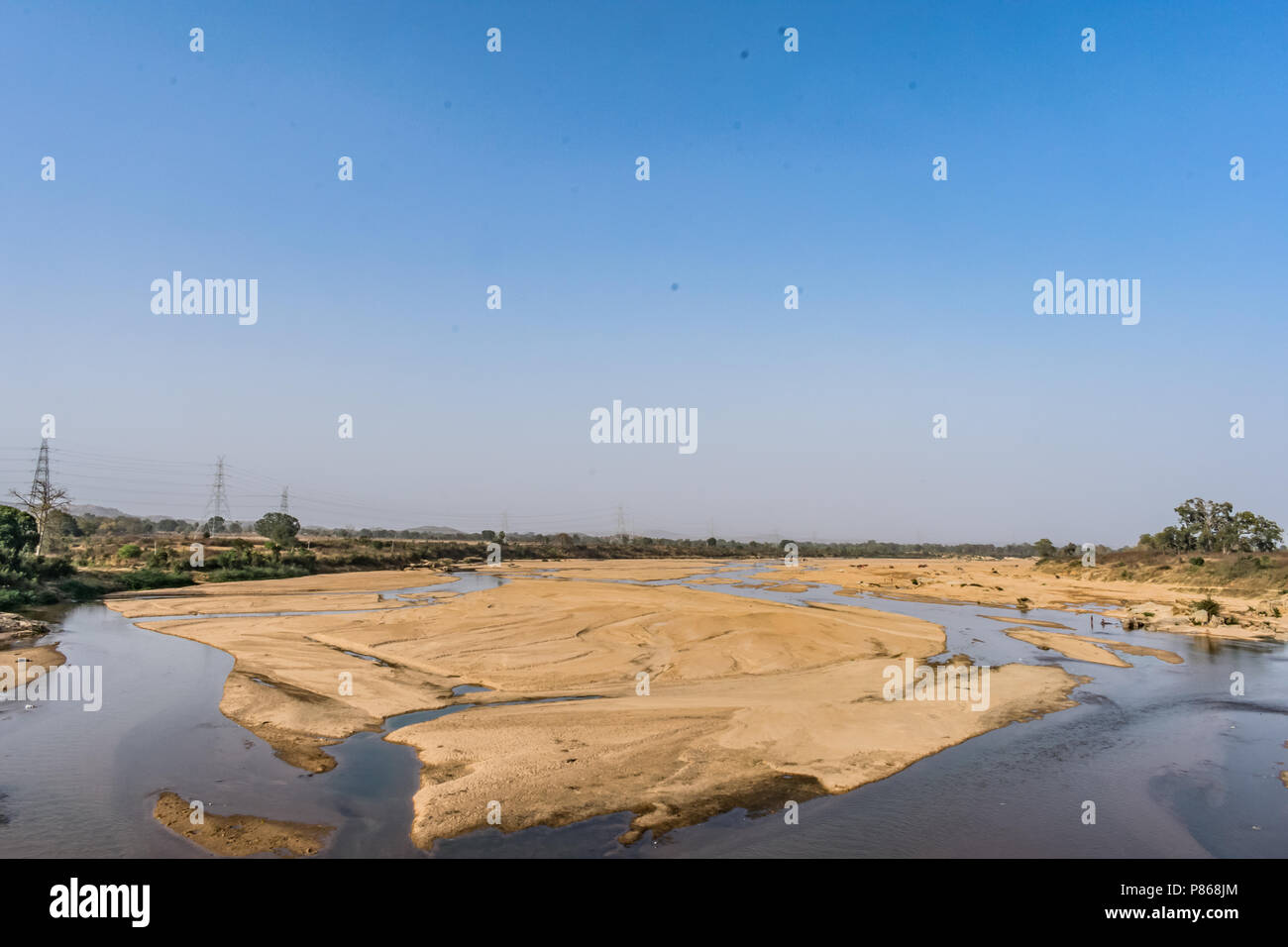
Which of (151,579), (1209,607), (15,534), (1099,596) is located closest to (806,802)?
(1209,607)

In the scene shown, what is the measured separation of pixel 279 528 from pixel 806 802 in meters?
92.9

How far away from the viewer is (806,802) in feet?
41.1

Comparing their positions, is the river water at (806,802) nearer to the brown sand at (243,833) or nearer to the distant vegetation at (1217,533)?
the brown sand at (243,833)

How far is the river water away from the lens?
10742mm

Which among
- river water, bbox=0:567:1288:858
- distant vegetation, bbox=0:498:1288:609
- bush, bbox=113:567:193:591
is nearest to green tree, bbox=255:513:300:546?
distant vegetation, bbox=0:498:1288:609

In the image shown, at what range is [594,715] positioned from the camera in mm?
17250

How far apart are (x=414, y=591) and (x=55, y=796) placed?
4174 centimetres

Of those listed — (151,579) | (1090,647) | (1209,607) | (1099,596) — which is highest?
(151,579)

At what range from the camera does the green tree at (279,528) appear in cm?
8775

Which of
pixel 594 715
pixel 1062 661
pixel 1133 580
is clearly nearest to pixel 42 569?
pixel 594 715

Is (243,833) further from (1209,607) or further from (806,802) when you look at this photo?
(1209,607)

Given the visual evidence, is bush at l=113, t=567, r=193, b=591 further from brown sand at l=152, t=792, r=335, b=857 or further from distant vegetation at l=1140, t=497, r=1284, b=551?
distant vegetation at l=1140, t=497, r=1284, b=551

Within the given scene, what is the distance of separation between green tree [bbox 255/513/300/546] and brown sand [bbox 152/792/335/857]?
77.8 meters
